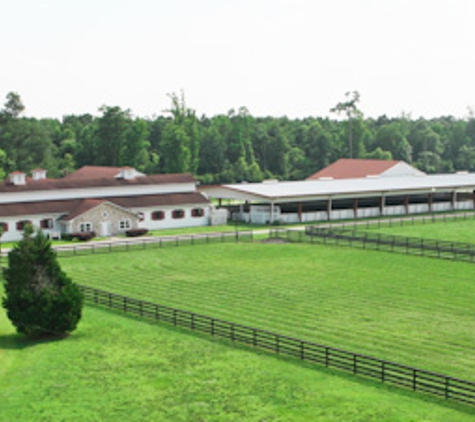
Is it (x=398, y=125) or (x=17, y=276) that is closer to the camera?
(x=17, y=276)

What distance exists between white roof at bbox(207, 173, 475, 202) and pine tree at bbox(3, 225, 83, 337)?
4361 centimetres

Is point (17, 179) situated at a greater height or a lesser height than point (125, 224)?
greater

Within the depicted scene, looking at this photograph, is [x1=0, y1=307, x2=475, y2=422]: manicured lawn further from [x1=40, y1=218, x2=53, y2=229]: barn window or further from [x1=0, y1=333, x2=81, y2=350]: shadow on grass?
[x1=40, y1=218, x2=53, y2=229]: barn window

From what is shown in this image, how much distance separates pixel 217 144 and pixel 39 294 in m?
113

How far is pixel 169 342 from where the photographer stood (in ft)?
109

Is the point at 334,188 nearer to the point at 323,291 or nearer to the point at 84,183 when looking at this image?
the point at 84,183

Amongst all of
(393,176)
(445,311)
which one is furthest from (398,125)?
(445,311)

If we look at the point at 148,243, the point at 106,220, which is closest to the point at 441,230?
the point at 148,243

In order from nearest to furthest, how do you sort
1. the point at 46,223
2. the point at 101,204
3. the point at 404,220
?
the point at 46,223
the point at 101,204
the point at 404,220

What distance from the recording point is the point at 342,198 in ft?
275

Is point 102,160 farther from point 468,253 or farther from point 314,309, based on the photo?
point 314,309

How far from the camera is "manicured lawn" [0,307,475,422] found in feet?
81.1

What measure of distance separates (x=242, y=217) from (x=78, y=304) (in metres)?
47.6

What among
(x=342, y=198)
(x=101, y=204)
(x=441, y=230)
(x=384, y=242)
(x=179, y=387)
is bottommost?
(x=179, y=387)
